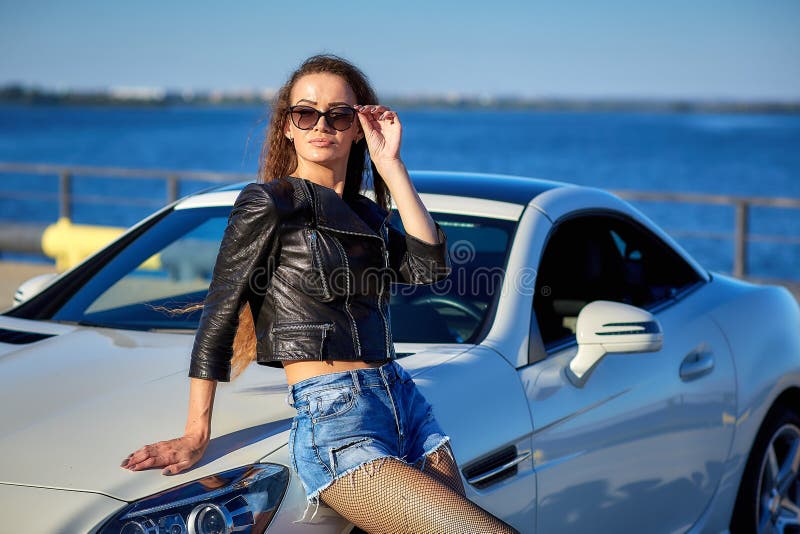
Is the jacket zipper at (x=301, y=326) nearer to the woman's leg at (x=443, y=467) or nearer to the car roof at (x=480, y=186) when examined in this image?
the woman's leg at (x=443, y=467)

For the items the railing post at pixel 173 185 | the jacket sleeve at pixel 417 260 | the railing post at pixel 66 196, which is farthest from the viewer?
the railing post at pixel 66 196

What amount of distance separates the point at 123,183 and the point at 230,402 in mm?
64250

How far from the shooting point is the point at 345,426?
236cm

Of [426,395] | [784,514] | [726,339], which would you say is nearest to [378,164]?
[426,395]

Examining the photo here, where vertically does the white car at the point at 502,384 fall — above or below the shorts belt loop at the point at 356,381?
below

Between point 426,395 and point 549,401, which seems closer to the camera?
point 426,395

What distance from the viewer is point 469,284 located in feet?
12.1

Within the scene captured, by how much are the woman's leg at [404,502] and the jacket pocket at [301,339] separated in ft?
0.93

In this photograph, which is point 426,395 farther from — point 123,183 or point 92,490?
point 123,183

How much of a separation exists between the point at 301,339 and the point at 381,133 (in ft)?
1.97

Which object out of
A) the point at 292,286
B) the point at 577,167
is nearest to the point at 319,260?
the point at 292,286

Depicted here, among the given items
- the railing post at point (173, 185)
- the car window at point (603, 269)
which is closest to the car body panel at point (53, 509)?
the car window at point (603, 269)

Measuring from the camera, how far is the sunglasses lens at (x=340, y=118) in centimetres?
262

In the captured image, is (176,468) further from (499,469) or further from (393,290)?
(393,290)
